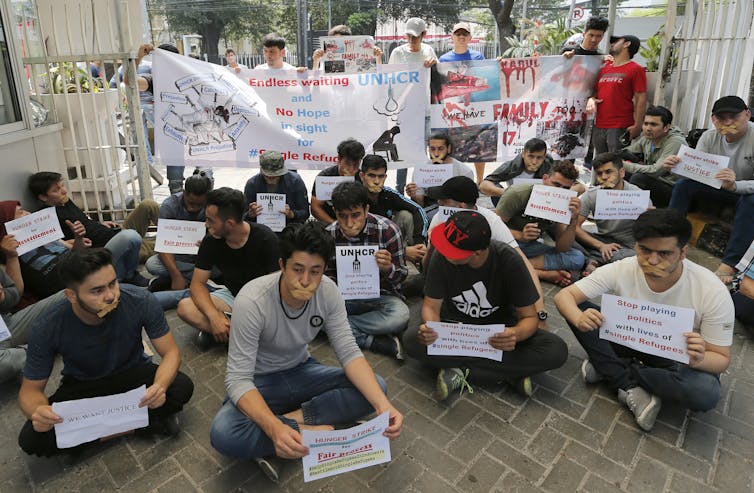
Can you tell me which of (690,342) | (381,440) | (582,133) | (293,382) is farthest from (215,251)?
(582,133)

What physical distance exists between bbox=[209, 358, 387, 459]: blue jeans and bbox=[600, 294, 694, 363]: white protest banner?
142 cm

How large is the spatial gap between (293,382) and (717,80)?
21.7 ft

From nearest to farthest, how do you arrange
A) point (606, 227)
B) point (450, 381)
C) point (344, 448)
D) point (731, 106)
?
1. point (344, 448)
2. point (450, 381)
3. point (731, 106)
4. point (606, 227)

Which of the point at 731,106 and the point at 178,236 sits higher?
the point at 731,106

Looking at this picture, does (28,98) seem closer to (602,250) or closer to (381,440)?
(381,440)

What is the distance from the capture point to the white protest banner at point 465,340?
3.19 metres

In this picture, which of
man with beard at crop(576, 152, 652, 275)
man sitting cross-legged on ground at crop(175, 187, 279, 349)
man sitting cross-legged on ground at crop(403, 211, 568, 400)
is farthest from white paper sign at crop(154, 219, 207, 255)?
man with beard at crop(576, 152, 652, 275)

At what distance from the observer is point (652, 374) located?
3109mm

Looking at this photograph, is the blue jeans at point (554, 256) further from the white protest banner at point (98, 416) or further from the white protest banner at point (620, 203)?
the white protest banner at point (98, 416)

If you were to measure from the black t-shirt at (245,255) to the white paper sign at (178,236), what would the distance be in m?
0.69

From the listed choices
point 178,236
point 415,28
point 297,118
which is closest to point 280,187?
point 178,236

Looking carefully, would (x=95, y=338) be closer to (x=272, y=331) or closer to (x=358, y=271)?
(x=272, y=331)

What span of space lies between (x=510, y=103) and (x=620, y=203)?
2.23 meters

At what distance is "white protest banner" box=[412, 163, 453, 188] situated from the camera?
18.1ft
